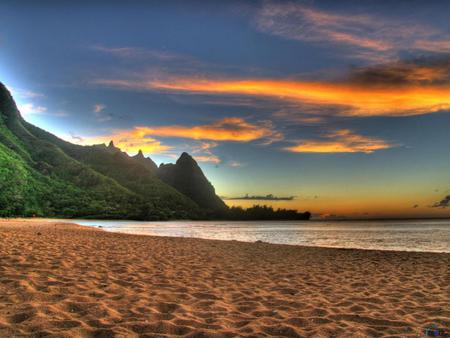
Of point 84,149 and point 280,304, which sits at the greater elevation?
point 84,149

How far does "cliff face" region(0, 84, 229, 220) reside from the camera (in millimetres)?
88938

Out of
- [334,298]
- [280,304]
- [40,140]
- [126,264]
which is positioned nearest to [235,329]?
[280,304]

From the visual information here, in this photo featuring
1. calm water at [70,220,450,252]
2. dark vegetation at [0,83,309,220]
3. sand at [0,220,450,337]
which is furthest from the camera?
dark vegetation at [0,83,309,220]

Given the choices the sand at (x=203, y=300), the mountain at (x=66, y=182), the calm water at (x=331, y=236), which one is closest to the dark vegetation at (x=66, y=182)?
the mountain at (x=66, y=182)

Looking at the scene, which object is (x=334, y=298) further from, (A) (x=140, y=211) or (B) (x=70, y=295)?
(A) (x=140, y=211)

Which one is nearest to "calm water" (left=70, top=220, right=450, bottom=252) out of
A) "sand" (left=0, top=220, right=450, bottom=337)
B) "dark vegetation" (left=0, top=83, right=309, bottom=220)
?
"sand" (left=0, top=220, right=450, bottom=337)

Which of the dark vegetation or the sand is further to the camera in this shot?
the dark vegetation

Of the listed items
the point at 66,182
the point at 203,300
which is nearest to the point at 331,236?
the point at 203,300

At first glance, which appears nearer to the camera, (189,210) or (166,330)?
(166,330)

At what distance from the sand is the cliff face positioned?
77.7 meters

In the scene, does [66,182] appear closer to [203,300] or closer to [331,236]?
[331,236]

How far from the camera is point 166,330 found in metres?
4.47

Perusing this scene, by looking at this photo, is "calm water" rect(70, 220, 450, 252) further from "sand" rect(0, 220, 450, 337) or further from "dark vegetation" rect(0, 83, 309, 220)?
"dark vegetation" rect(0, 83, 309, 220)

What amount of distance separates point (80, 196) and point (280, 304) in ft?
421
